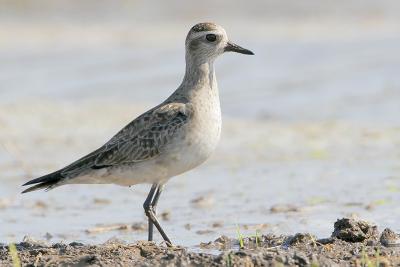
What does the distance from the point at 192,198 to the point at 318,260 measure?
3.65 metres

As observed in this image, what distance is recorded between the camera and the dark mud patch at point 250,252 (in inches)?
268

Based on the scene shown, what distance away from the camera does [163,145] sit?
8453 mm

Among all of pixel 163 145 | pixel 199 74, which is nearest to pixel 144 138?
pixel 163 145

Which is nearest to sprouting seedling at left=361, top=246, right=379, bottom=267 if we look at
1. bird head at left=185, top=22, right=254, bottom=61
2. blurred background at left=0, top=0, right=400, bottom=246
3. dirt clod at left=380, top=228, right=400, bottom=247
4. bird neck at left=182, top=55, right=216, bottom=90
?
dirt clod at left=380, top=228, right=400, bottom=247

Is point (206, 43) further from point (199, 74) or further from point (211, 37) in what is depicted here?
point (199, 74)

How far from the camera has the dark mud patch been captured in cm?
682

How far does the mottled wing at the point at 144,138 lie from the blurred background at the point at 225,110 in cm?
74

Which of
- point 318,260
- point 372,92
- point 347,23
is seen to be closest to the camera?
point 318,260

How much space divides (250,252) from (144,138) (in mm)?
1994

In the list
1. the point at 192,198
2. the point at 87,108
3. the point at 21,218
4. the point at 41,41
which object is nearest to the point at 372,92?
the point at 87,108

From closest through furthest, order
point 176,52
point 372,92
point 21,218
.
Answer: point 21,218, point 372,92, point 176,52

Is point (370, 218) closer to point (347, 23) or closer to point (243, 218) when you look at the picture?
point (243, 218)

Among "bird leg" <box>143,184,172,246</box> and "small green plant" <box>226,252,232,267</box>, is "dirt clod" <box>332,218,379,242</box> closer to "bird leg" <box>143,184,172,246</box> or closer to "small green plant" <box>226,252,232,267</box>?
"small green plant" <box>226,252,232,267</box>

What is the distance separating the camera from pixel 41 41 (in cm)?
2056
